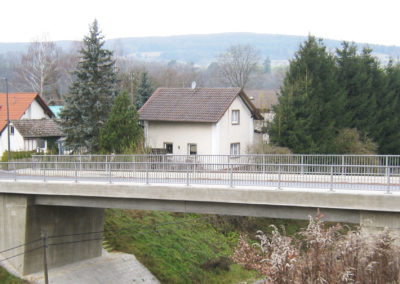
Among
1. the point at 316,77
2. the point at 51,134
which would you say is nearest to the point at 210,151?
the point at 316,77

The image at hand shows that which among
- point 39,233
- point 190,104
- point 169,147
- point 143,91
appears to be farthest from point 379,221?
point 143,91

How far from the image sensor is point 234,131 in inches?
1615

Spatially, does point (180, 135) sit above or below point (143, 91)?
below

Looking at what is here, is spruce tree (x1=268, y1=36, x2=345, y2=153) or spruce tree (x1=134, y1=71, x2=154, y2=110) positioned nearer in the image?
spruce tree (x1=268, y1=36, x2=345, y2=153)

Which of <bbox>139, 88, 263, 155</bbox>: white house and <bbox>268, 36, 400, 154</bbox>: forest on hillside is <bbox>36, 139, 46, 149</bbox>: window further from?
<bbox>268, 36, 400, 154</bbox>: forest on hillside

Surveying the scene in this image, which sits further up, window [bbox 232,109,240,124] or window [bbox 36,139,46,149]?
window [bbox 232,109,240,124]

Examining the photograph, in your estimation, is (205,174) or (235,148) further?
(235,148)

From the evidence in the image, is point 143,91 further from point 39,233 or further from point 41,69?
point 39,233

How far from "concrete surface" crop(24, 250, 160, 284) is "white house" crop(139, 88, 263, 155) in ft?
42.5

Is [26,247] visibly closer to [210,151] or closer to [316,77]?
[210,151]

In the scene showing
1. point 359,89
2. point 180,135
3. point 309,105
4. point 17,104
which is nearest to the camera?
point 309,105

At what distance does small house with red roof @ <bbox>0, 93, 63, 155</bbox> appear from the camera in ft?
136

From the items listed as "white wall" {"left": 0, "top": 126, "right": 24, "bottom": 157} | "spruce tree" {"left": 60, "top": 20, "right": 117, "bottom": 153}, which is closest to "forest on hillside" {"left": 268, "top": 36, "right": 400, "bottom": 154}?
"spruce tree" {"left": 60, "top": 20, "right": 117, "bottom": 153}

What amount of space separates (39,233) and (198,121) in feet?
55.7
